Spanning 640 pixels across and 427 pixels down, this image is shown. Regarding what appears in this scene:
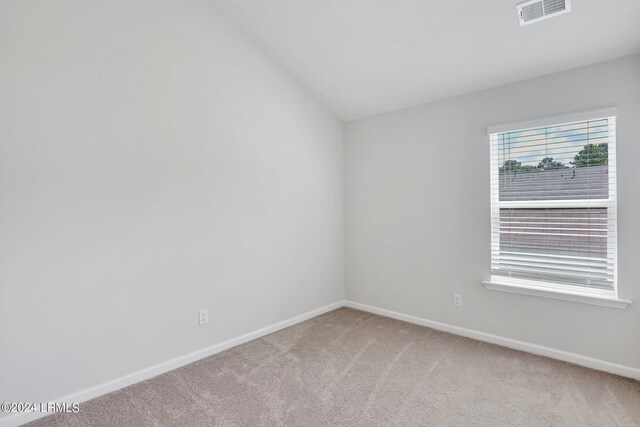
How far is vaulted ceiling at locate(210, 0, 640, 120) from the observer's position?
225 cm

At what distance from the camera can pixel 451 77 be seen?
2.96 meters

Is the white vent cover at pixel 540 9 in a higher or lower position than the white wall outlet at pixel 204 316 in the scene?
higher

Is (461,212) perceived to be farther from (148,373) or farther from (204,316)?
(148,373)

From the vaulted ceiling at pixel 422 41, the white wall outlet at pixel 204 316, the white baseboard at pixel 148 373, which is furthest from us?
the white wall outlet at pixel 204 316

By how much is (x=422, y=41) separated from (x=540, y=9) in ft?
2.62

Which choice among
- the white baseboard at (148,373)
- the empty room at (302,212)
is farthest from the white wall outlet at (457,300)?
the white baseboard at (148,373)

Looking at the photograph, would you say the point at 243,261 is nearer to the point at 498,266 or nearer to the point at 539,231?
the point at 498,266

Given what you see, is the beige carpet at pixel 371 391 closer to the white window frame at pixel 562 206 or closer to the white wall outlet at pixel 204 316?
the white wall outlet at pixel 204 316

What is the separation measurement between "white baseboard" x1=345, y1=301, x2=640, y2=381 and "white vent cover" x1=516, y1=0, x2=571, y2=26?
2470 mm

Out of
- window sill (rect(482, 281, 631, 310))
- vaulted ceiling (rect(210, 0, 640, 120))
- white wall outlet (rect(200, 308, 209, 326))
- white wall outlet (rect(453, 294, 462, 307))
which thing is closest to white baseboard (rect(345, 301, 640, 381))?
white wall outlet (rect(453, 294, 462, 307))

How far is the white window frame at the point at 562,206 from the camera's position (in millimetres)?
2439

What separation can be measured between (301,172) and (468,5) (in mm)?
2058

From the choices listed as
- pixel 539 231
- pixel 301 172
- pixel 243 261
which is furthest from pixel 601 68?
pixel 243 261

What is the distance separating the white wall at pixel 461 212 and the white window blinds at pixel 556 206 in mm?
89
